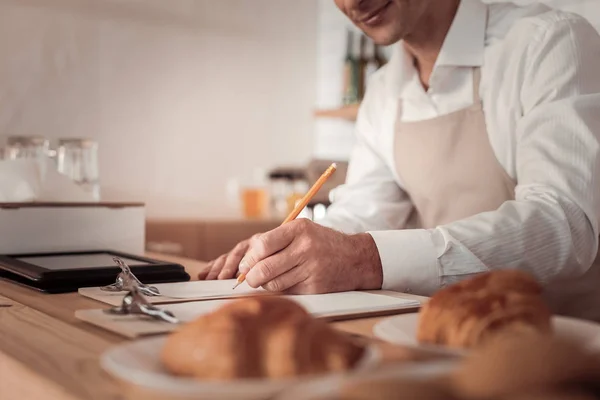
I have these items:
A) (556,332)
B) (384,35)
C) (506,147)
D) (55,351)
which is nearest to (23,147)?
(384,35)

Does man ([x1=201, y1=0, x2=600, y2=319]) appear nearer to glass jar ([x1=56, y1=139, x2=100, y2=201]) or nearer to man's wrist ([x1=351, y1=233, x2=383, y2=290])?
man's wrist ([x1=351, y1=233, x2=383, y2=290])

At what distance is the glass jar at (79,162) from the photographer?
177 cm

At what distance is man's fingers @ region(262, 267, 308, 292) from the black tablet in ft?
0.70

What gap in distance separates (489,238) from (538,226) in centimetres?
9

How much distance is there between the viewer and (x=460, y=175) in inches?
60.4

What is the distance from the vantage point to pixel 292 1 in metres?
3.17

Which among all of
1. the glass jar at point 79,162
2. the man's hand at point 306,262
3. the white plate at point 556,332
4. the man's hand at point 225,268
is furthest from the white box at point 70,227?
the white plate at point 556,332

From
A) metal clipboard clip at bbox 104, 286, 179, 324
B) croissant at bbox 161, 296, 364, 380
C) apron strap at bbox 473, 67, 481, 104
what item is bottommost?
metal clipboard clip at bbox 104, 286, 179, 324

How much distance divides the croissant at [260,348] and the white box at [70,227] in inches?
40.0

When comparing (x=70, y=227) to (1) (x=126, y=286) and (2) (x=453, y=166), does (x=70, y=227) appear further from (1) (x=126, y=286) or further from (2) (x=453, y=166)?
(2) (x=453, y=166)

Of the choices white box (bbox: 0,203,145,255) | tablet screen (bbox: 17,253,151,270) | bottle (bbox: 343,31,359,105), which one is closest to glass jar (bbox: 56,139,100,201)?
white box (bbox: 0,203,145,255)

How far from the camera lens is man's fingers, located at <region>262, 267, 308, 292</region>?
102 centimetres

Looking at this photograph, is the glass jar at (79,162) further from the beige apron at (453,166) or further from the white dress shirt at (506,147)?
the beige apron at (453,166)

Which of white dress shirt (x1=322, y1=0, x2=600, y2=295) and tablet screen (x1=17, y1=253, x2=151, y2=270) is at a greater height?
white dress shirt (x1=322, y1=0, x2=600, y2=295)
